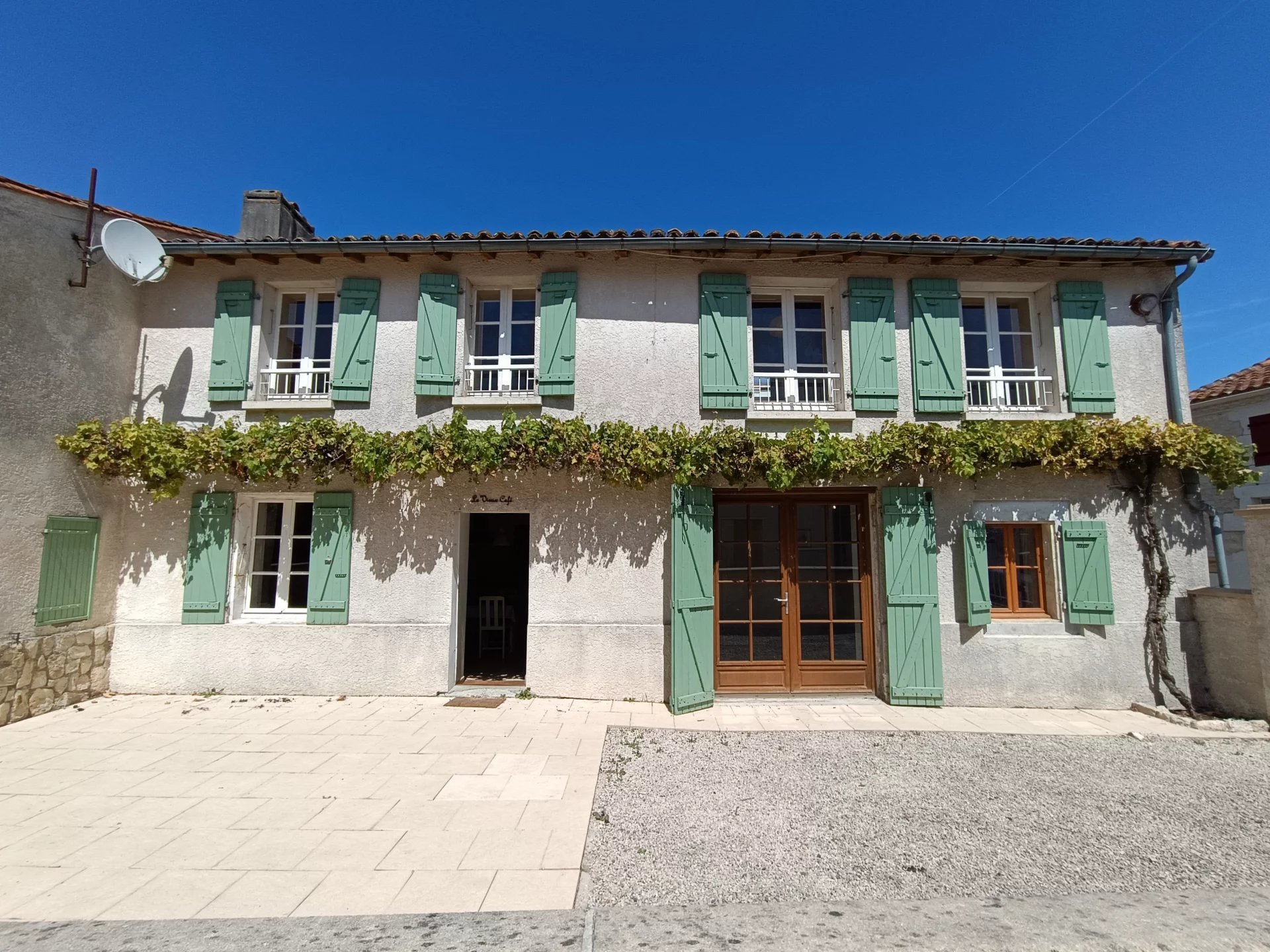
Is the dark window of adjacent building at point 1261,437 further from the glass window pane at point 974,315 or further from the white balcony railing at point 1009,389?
the glass window pane at point 974,315

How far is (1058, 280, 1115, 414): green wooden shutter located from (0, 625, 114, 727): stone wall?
11120mm

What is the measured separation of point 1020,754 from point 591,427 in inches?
199

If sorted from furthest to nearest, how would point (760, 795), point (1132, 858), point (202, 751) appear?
1. point (202, 751)
2. point (760, 795)
3. point (1132, 858)

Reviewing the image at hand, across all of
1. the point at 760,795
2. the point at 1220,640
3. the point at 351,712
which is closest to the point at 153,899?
the point at 351,712

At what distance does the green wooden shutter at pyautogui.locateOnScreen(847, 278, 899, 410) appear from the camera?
6.71m

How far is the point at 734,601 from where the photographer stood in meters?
6.79

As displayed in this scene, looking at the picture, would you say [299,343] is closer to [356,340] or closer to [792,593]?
[356,340]

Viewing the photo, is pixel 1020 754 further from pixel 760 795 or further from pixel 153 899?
pixel 153 899

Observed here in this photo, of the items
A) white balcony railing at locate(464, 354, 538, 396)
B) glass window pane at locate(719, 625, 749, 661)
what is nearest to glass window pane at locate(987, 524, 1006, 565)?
glass window pane at locate(719, 625, 749, 661)

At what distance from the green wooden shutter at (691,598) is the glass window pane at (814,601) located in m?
1.12

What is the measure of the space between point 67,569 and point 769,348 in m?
7.98

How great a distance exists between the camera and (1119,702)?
644 centimetres

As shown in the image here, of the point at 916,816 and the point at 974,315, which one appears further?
the point at 974,315

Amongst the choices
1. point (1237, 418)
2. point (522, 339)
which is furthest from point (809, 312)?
point (1237, 418)
